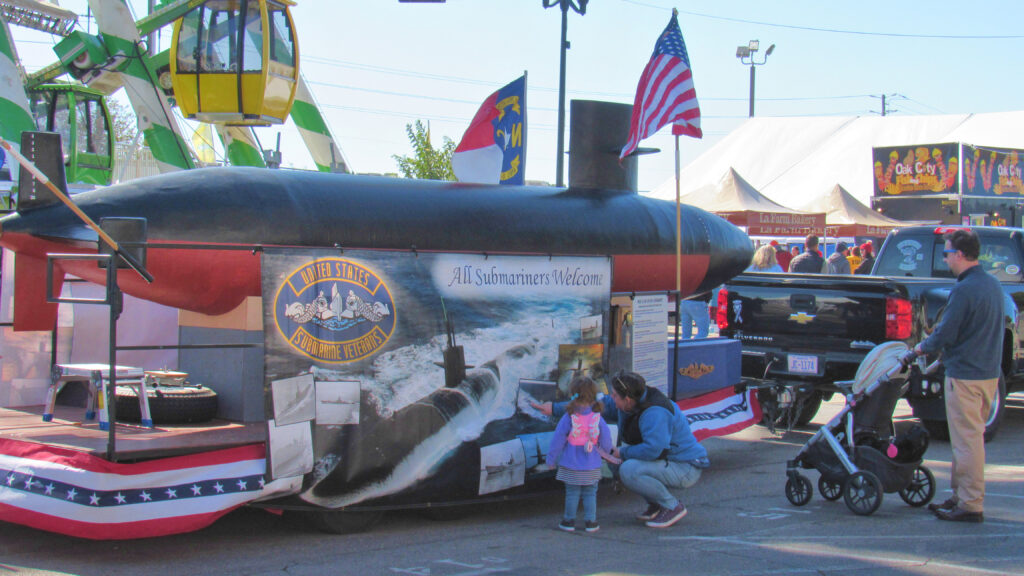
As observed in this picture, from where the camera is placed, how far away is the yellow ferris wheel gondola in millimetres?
16234

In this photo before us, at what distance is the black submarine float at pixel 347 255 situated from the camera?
19.1ft

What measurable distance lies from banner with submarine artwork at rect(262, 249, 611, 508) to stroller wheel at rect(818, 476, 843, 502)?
2.04m

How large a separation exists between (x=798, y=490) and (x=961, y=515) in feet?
3.54

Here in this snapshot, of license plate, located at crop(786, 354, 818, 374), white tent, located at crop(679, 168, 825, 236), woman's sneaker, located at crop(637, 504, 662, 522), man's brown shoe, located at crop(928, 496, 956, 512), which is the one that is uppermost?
white tent, located at crop(679, 168, 825, 236)

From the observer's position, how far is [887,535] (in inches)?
243

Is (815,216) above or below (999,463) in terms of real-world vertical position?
above

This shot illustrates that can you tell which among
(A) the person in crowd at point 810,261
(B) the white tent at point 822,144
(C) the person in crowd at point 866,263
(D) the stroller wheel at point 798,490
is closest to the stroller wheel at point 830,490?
(D) the stroller wheel at point 798,490

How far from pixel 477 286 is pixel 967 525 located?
366 cm

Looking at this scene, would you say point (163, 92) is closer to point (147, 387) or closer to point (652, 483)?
point (147, 387)

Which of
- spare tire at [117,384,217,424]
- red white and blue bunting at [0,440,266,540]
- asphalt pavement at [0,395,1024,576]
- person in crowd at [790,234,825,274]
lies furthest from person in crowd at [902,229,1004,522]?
person in crowd at [790,234,825,274]

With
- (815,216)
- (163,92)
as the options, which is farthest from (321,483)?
(815,216)

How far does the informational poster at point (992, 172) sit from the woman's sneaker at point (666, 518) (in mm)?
24542

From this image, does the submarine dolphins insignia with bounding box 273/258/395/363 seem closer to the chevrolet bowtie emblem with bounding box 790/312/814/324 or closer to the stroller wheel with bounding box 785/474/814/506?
the stroller wheel with bounding box 785/474/814/506

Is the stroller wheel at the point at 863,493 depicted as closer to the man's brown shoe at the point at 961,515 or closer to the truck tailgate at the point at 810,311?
the man's brown shoe at the point at 961,515
